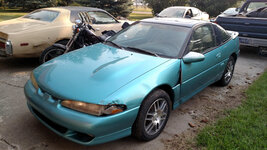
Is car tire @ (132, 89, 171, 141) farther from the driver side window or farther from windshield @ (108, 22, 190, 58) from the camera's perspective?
the driver side window

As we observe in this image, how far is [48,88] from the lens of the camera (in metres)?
2.60

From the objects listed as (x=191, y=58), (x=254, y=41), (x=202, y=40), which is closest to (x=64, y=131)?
(x=191, y=58)

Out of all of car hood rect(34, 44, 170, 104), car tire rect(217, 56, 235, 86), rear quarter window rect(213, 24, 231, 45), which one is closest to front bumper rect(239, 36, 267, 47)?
car tire rect(217, 56, 235, 86)

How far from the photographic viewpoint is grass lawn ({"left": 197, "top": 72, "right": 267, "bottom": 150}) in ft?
9.25

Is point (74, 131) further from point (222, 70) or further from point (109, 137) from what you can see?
point (222, 70)

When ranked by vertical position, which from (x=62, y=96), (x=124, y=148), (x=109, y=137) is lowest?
(x=124, y=148)

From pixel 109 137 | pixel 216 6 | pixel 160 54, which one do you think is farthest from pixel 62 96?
pixel 216 6

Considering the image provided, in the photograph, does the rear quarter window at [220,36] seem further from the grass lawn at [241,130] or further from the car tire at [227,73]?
the grass lawn at [241,130]

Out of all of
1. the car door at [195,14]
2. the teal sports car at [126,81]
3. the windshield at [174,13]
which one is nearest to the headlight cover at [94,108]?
the teal sports car at [126,81]

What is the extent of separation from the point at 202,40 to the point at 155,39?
0.84 meters

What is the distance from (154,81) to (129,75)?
313 millimetres

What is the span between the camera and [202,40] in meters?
3.80

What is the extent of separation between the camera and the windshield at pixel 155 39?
11.0 feet

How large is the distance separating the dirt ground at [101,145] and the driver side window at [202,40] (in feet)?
3.31
